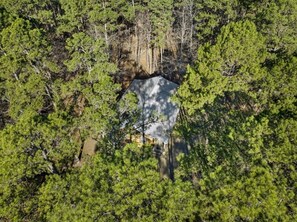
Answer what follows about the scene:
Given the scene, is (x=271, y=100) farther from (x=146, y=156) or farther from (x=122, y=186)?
(x=122, y=186)

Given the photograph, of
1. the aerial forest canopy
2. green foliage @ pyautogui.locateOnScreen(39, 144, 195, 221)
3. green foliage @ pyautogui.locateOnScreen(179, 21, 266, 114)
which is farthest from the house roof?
green foliage @ pyautogui.locateOnScreen(39, 144, 195, 221)

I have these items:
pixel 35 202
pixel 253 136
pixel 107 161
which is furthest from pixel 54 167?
pixel 253 136

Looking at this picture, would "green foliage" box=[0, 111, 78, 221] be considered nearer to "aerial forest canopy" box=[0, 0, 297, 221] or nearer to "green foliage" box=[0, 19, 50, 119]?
"aerial forest canopy" box=[0, 0, 297, 221]

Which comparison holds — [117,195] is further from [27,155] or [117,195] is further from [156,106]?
[156,106]

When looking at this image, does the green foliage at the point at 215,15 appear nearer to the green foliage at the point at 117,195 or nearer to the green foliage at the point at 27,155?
the green foliage at the point at 27,155

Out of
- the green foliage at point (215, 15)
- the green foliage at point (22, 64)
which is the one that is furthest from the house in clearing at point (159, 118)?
the green foliage at point (22, 64)
